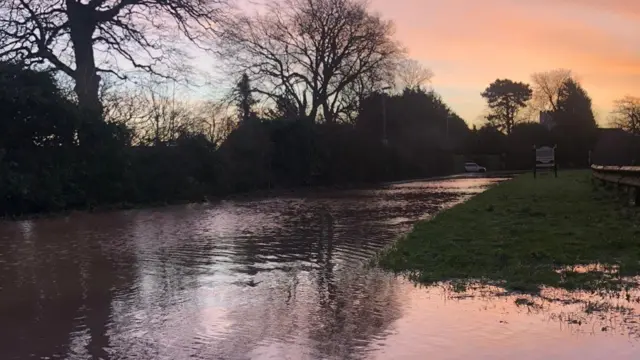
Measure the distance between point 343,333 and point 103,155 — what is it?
19590 millimetres

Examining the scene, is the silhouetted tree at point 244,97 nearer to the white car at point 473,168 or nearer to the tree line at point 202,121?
the tree line at point 202,121

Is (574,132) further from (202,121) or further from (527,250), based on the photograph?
(527,250)

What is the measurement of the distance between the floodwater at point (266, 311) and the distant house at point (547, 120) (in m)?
71.3

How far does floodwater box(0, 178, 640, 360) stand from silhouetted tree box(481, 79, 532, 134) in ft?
274

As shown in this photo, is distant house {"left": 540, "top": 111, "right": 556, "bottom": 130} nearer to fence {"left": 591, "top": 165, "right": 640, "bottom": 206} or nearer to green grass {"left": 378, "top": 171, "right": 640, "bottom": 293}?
fence {"left": 591, "top": 165, "right": 640, "bottom": 206}

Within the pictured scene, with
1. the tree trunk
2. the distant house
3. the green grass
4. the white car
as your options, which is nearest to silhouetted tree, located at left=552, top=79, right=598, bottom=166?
the distant house

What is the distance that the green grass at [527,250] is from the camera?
7.37m

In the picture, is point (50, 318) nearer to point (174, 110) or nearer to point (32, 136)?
point (32, 136)

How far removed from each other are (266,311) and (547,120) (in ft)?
272

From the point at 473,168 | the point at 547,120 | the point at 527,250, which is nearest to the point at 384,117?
the point at 473,168

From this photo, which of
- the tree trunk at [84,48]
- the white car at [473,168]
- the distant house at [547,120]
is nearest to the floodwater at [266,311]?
the tree trunk at [84,48]

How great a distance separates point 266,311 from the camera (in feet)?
21.8

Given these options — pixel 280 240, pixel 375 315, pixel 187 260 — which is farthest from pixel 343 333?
pixel 280 240

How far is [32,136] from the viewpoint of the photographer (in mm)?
21031
